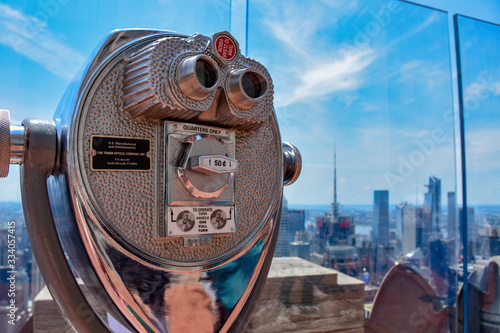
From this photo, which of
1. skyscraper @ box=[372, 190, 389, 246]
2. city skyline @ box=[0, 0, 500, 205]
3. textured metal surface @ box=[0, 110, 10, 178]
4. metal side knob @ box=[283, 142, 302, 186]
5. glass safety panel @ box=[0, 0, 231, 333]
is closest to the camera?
textured metal surface @ box=[0, 110, 10, 178]

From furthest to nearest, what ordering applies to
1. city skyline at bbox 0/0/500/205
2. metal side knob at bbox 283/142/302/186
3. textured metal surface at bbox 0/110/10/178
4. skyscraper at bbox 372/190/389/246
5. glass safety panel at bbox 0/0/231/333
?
skyscraper at bbox 372/190/389/246, city skyline at bbox 0/0/500/205, glass safety panel at bbox 0/0/231/333, metal side knob at bbox 283/142/302/186, textured metal surface at bbox 0/110/10/178

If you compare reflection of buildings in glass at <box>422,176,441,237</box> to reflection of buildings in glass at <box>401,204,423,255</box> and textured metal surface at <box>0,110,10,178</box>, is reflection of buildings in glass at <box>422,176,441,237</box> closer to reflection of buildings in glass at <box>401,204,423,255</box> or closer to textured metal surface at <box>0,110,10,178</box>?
reflection of buildings in glass at <box>401,204,423,255</box>

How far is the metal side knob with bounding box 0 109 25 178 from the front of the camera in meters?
0.68

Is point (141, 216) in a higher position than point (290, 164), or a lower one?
lower

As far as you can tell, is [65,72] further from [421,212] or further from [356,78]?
[421,212]

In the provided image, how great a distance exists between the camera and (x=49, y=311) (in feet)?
4.06

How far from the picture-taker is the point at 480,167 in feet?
7.32

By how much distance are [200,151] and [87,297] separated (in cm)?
35

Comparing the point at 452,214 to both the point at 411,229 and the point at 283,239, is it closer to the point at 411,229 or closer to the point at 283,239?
the point at 411,229

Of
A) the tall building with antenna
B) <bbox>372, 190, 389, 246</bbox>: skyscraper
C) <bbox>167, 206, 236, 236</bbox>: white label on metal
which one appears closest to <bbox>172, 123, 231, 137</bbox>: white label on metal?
<bbox>167, 206, 236, 236</bbox>: white label on metal

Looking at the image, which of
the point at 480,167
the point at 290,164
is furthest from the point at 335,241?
the point at 290,164

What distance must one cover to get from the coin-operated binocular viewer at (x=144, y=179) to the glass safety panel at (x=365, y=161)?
3.15 ft

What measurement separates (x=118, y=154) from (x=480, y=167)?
214 centimetres

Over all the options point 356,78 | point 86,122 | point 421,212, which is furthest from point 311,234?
point 86,122
